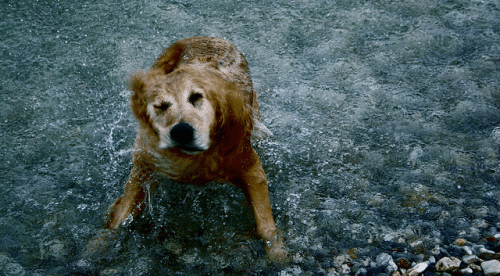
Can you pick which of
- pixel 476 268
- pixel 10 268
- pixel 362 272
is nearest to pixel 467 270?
pixel 476 268

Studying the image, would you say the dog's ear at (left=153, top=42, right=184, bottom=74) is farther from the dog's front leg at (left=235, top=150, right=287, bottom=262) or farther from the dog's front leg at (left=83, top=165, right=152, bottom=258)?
the dog's front leg at (left=235, top=150, right=287, bottom=262)

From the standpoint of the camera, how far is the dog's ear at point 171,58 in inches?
148

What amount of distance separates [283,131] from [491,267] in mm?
2388

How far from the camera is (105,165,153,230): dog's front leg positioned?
3410 millimetres

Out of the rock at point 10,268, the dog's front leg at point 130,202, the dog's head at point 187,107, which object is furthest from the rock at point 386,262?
the rock at point 10,268

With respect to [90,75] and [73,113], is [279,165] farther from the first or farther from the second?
[90,75]

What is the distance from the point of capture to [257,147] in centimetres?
441

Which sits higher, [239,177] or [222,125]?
[222,125]

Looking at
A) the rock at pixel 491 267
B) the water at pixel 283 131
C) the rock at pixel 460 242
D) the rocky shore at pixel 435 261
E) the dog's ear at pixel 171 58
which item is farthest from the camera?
the dog's ear at pixel 171 58

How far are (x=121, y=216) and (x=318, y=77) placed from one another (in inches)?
121

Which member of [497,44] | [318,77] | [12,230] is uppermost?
[497,44]

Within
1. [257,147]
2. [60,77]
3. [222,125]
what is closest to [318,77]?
[257,147]

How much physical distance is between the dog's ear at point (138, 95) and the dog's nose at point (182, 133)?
38 centimetres

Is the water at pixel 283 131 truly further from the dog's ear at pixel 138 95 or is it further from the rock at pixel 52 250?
the dog's ear at pixel 138 95
